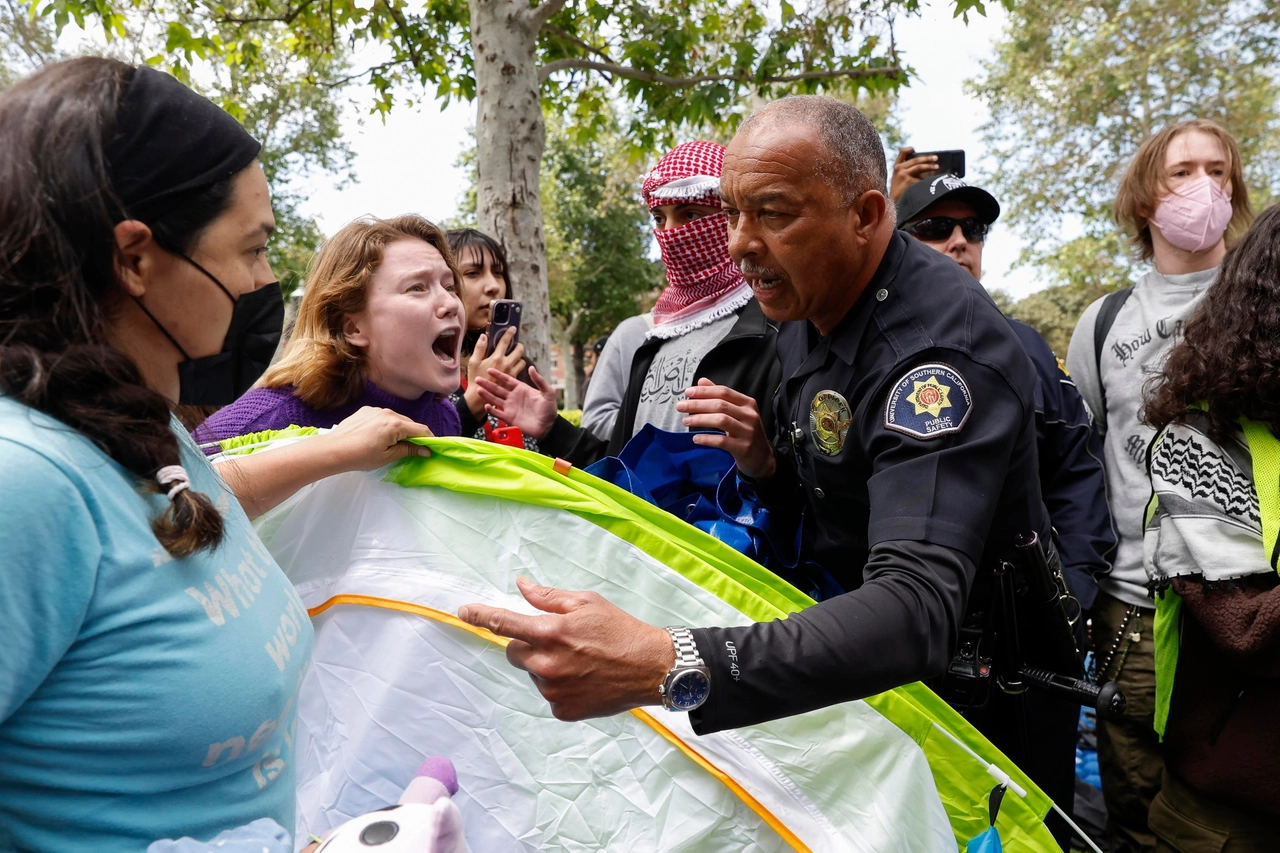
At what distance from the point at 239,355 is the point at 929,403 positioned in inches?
47.6

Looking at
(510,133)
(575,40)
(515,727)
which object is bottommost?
(515,727)

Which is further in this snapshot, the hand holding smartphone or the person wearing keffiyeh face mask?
the hand holding smartphone

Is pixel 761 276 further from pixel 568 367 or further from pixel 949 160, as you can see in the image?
pixel 568 367

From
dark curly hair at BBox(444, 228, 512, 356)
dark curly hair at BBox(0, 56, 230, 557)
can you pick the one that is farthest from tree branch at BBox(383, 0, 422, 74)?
dark curly hair at BBox(0, 56, 230, 557)

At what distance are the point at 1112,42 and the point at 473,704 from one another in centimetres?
1926

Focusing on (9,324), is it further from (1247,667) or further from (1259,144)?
(1259,144)

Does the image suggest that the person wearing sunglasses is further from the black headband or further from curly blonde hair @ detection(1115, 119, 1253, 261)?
the black headband

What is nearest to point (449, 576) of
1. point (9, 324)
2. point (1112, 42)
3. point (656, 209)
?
point (9, 324)

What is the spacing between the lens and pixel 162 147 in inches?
47.4

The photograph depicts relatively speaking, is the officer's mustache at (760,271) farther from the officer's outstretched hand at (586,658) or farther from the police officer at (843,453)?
the officer's outstretched hand at (586,658)

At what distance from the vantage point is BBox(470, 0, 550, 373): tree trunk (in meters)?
4.62

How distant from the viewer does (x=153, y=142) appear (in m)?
1.19

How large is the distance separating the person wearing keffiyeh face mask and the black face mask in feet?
5.28

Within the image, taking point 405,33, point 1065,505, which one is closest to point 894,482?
point 1065,505
